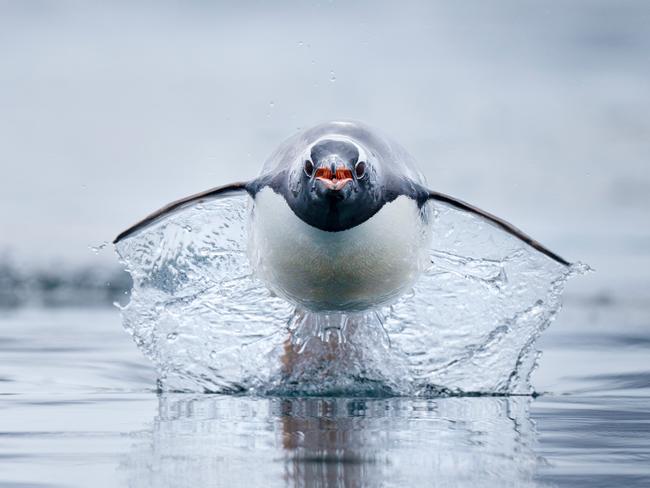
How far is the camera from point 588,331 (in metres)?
15.3

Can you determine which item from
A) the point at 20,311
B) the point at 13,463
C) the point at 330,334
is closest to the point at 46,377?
the point at 330,334

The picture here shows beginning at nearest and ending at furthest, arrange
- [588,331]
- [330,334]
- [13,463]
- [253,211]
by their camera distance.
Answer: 1. [13,463]
2. [253,211]
3. [330,334]
4. [588,331]

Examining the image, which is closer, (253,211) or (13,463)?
(13,463)

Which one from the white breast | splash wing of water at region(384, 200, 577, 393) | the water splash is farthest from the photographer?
splash wing of water at region(384, 200, 577, 393)

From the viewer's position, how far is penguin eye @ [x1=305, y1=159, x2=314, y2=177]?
6.64m

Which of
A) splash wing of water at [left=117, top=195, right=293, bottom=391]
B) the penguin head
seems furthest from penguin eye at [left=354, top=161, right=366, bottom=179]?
splash wing of water at [left=117, top=195, right=293, bottom=391]

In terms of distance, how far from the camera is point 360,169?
676 cm

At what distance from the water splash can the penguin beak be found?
173 cm

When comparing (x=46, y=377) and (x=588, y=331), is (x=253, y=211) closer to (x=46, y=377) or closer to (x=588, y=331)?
(x=46, y=377)

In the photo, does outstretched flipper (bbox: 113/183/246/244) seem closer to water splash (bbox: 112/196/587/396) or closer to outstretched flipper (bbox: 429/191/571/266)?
water splash (bbox: 112/196/587/396)

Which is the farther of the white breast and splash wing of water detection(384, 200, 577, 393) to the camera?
splash wing of water detection(384, 200, 577, 393)

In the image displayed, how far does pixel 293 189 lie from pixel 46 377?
2598mm

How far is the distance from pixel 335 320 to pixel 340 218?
184 cm

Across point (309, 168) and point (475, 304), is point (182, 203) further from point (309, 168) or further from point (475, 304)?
point (475, 304)
